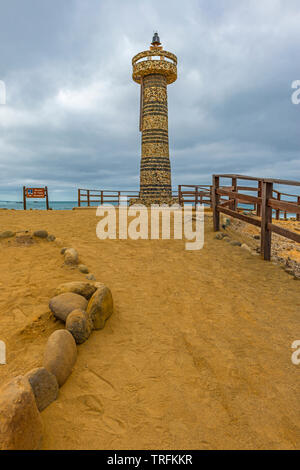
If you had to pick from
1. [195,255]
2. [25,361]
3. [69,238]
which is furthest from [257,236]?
[25,361]

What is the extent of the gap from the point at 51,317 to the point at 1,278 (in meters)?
1.67

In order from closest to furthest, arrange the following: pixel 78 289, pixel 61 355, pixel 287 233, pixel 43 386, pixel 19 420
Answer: pixel 19 420 < pixel 43 386 < pixel 61 355 < pixel 78 289 < pixel 287 233

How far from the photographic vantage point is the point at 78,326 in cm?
327

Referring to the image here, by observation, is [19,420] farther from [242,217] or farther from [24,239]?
[242,217]

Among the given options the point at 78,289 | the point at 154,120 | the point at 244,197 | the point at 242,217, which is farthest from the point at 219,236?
the point at 154,120

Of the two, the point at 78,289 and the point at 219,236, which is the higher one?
the point at 219,236

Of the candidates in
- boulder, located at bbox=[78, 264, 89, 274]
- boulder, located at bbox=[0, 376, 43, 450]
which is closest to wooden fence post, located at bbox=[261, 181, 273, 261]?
boulder, located at bbox=[78, 264, 89, 274]

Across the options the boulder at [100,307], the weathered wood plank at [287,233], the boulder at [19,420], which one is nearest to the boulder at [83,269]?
the boulder at [100,307]

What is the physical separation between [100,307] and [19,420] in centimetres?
179

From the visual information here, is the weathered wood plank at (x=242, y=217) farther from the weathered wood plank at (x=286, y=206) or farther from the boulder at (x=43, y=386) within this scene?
the boulder at (x=43, y=386)

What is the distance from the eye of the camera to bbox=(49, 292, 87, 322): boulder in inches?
139

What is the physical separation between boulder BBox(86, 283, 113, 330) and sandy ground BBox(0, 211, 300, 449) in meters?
0.12

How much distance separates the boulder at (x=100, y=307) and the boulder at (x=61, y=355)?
1.86ft

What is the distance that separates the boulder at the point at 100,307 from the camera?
3613 mm
